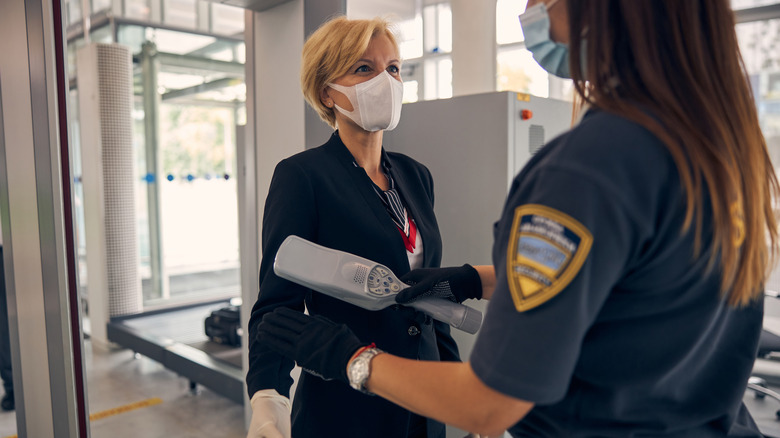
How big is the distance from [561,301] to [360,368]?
12.4 inches

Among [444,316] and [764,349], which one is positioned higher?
[444,316]

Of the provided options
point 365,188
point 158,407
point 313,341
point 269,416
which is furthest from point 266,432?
point 158,407

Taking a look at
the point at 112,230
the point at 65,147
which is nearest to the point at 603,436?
the point at 65,147

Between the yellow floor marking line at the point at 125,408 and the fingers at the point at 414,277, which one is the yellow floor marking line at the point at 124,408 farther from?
the fingers at the point at 414,277

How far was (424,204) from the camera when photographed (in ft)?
4.78

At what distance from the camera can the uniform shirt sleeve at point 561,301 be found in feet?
1.89

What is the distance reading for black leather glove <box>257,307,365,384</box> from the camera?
2.64 feet

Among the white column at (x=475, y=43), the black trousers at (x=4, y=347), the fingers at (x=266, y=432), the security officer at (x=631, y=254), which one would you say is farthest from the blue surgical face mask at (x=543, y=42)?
the black trousers at (x=4, y=347)

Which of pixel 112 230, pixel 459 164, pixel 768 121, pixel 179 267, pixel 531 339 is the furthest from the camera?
pixel 179 267

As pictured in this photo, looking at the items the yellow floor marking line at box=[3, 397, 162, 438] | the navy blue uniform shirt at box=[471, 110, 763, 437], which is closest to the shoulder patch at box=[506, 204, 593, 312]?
the navy blue uniform shirt at box=[471, 110, 763, 437]

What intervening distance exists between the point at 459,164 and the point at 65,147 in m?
1.36

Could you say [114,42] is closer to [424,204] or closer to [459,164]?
[459,164]

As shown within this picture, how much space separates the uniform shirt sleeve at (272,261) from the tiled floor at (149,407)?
2155mm

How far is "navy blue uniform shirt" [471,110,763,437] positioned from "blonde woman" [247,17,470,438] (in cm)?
55
